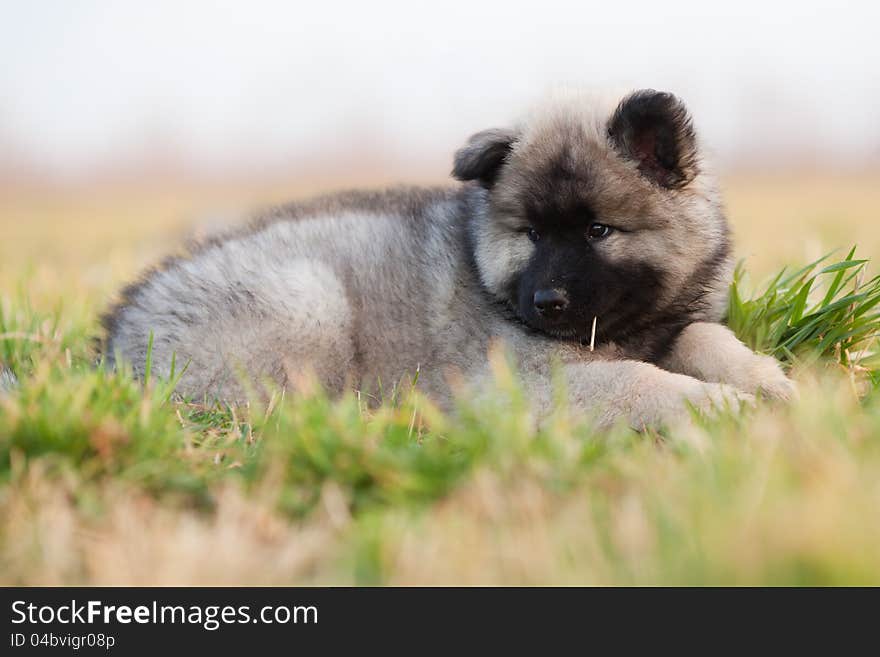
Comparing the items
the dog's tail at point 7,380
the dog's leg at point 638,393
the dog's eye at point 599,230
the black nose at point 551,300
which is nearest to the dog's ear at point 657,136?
the dog's eye at point 599,230

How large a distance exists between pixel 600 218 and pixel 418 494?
1346mm

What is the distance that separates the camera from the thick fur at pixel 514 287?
3160mm

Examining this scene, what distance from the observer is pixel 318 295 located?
11.6 feet

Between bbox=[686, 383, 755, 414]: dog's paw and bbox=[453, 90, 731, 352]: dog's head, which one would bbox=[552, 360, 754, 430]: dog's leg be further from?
bbox=[453, 90, 731, 352]: dog's head

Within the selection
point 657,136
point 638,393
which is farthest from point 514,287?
point 657,136

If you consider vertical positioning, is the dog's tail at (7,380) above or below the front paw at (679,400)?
below

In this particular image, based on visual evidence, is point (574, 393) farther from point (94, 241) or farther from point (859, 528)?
point (94, 241)

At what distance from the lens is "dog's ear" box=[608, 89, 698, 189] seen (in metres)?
3.15

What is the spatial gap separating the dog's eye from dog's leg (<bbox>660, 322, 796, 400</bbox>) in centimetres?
56

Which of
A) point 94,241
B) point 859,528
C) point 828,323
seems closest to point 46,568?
point 859,528

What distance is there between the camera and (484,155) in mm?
3352

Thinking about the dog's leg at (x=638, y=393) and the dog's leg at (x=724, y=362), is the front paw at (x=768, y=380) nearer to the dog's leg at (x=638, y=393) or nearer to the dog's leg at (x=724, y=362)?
the dog's leg at (x=724, y=362)

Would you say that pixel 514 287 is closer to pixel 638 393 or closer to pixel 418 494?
pixel 638 393

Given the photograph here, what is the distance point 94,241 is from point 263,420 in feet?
29.4
